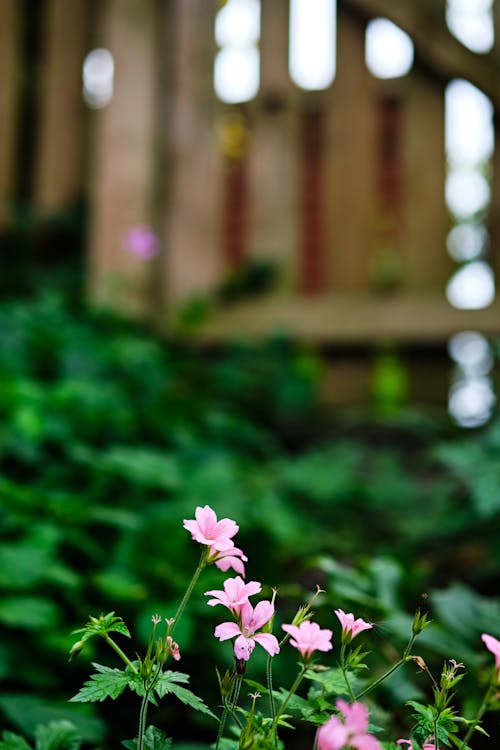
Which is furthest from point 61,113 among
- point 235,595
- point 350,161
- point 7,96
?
point 235,595

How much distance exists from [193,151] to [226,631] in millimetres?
3266

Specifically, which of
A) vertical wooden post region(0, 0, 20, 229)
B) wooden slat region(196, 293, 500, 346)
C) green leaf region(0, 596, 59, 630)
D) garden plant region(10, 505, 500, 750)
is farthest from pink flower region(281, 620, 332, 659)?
vertical wooden post region(0, 0, 20, 229)

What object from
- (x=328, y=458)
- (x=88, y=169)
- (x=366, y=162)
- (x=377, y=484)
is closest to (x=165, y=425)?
(x=328, y=458)

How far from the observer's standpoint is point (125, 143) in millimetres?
3602

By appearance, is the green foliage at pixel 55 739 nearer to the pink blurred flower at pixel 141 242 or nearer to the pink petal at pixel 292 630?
the pink petal at pixel 292 630

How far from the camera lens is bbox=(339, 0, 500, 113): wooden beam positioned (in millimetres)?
3334

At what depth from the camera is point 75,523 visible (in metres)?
1.53

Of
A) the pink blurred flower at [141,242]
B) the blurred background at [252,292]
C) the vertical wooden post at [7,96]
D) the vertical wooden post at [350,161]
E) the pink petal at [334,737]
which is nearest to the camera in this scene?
the pink petal at [334,737]

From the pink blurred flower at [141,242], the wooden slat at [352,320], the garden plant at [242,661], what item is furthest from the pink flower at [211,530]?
the pink blurred flower at [141,242]

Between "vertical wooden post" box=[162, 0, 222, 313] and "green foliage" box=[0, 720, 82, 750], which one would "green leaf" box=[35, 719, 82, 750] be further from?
"vertical wooden post" box=[162, 0, 222, 313]

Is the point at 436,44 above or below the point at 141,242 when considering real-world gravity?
above

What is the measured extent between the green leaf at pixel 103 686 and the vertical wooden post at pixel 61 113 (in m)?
3.72

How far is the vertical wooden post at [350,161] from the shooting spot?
11.6 ft

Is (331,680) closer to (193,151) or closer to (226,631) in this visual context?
(226,631)
